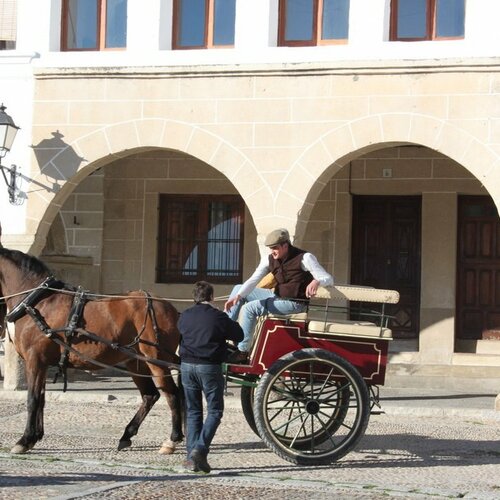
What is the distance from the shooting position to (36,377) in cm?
1027

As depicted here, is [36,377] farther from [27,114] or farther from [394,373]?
[394,373]

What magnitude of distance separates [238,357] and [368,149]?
6092 millimetres

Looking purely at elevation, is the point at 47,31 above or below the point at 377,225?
above

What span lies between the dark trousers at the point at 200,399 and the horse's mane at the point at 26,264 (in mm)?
1859

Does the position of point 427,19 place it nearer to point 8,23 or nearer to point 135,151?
point 135,151

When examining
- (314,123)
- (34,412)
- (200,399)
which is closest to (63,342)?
(34,412)

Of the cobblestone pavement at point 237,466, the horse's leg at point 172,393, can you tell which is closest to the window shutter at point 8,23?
the cobblestone pavement at point 237,466

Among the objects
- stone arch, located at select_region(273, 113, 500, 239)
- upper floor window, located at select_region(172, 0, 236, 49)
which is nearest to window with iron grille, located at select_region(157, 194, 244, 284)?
upper floor window, located at select_region(172, 0, 236, 49)

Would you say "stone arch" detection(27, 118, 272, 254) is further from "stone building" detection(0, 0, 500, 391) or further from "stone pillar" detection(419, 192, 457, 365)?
"stone pillar" detection(419, 192, 457, 365)

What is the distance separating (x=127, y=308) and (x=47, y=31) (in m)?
7.04

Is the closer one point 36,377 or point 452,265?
point 36,377

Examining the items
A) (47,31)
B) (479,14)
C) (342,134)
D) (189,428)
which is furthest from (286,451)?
(47,31)

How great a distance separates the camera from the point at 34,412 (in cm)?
1012

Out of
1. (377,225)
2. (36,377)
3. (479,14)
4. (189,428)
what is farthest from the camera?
(377,225)
